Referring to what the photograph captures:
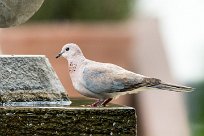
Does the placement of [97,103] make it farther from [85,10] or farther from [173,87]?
[85,10]

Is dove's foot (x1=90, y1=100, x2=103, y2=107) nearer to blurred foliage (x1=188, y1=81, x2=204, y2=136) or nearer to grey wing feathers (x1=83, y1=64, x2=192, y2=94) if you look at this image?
grey wing feathers (x1=83, y1=64, x2=192, y2=94)

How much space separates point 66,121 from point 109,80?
0.55 metres

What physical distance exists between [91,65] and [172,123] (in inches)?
389

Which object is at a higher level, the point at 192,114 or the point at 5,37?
the point at 5,37

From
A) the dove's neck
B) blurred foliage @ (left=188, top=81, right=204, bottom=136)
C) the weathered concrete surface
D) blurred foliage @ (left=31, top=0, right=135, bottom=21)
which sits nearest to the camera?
the weathered concrete surface

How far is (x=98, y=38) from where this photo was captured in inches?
607

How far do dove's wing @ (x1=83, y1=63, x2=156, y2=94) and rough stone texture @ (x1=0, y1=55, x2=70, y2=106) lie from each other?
0.14 m

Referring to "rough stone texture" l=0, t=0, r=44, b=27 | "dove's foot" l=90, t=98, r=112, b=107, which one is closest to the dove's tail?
"dove's foot" l=90, t=98, r=112, b=107

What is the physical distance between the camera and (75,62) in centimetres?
472

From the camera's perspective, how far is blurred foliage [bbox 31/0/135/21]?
19.4 m

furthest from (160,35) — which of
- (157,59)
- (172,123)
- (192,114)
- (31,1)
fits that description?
(31,1)

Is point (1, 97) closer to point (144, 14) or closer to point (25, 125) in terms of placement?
point (25, 125)

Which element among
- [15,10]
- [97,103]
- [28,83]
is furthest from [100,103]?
[15,10]

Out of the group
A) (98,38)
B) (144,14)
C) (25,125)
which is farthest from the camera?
(144,14)
